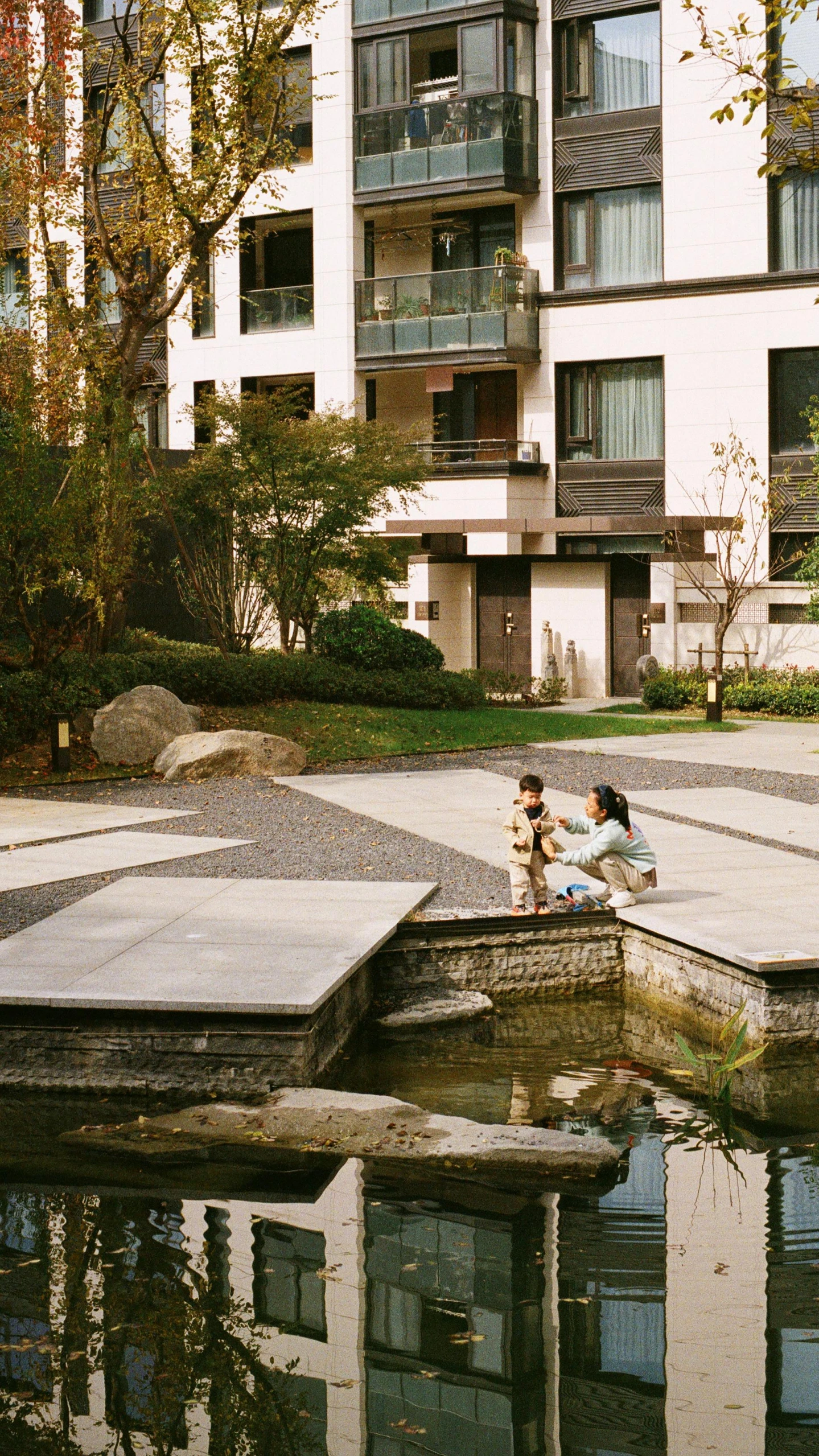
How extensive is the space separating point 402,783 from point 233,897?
580 cm

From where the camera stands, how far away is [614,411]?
101 feet

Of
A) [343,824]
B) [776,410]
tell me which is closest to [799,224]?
[776,410]

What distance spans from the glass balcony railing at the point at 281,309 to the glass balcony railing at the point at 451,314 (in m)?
1.31

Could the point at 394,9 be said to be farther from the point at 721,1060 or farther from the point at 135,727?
the point at 721,1060

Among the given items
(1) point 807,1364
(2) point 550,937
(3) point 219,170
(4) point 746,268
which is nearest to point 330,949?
(2) point 550,937

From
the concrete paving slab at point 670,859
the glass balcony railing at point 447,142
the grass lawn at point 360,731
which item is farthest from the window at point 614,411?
the concrete paving slab at point 670,859

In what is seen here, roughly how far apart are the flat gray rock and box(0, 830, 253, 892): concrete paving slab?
10.5ft

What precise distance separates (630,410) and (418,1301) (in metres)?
26.8

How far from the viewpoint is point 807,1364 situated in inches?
200

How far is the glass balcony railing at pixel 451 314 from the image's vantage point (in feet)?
100

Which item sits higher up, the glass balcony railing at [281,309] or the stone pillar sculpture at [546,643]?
the glass balcony railing at [281,309]

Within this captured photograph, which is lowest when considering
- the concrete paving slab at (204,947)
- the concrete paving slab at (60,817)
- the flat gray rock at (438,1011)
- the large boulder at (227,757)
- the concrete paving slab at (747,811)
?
the flat gray rock at (438,1011)

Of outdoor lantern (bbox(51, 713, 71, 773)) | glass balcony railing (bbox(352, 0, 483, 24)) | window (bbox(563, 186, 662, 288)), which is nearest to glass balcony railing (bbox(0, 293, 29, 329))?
outdoor lantern (bbox(51, 713, 71, 773))

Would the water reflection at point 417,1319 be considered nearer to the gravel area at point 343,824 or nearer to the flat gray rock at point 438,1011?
the flat gray rock at point 438,1011
